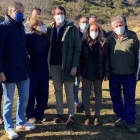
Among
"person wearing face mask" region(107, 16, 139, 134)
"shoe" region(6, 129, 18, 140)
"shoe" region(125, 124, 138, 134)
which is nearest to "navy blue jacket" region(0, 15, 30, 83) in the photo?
"shoe" region(6, 129, 18, 140)

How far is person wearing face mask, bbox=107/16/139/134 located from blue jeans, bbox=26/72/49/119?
1.30 metres

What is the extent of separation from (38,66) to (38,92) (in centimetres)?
59

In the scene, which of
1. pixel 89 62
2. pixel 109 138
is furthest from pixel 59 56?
pixel 109 138

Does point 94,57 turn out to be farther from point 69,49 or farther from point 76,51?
point 69,49

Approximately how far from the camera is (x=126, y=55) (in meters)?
3.56

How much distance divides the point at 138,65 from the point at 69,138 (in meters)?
1.75

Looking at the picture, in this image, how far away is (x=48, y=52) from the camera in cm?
379

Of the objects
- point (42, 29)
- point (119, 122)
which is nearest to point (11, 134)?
point (42, 29)

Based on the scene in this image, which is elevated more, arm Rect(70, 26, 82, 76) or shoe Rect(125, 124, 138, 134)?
arm Rect(70, 26, 82, 76)

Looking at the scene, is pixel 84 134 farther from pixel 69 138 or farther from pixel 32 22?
pixel 32 22

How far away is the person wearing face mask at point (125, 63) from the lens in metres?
3.57

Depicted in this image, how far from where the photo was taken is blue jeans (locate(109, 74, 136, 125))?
12.0ft

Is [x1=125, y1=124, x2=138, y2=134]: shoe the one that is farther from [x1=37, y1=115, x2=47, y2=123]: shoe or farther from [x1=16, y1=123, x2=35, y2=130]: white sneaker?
[x1=16, y1=123, x2=35, y2=130]: white sneaker

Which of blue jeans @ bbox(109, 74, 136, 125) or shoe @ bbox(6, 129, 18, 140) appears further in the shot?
blue jeans @ bbox(109, 74, 136, 125)
